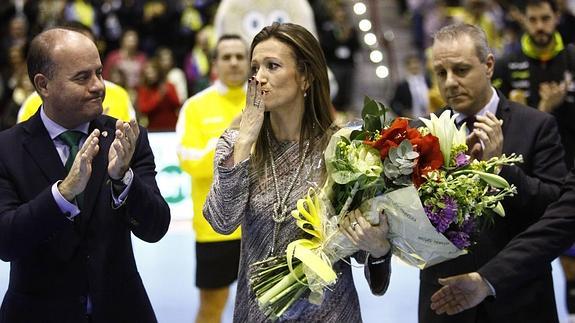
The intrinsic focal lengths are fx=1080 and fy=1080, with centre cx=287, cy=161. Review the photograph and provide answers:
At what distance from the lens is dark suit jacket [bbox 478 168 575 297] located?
13.3 ft

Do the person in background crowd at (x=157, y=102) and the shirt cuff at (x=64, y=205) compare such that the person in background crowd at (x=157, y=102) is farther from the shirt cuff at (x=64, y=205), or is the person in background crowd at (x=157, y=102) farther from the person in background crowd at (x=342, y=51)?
the shirt cuff at (x=64, y=205)

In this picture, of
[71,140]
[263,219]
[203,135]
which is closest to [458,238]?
[263,219]

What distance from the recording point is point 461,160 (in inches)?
144

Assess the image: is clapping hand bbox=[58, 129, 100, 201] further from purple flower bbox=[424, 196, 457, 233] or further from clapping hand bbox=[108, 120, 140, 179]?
purple flower bbox=[424, 196, 457, 233]

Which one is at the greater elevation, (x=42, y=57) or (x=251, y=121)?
(x=42, y=57)

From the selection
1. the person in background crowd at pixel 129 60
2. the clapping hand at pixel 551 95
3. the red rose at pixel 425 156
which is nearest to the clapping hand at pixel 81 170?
the red rose at pixel 425 156

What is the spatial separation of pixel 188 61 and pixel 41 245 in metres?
12.7

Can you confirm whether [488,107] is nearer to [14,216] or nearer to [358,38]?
[14,216]

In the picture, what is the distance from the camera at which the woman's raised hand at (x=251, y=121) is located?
12.3 ft

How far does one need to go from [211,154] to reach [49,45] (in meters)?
2.80

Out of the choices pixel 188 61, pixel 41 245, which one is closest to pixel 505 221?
pixel 41 245

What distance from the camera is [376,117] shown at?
3.68 meters

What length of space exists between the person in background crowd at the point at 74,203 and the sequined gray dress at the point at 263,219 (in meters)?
0.26

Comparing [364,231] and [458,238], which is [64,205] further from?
[458,238]
